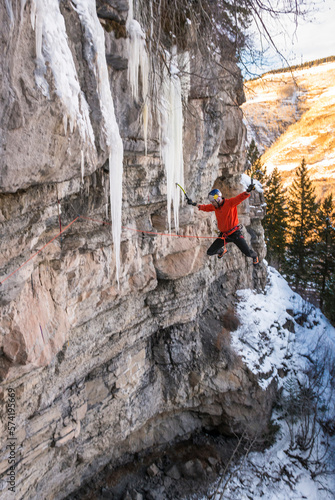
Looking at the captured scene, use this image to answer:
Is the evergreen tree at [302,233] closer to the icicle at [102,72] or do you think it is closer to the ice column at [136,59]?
the ice column at [136,59]

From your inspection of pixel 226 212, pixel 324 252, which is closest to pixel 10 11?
pixel 226 212

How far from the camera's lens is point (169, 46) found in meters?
4.59

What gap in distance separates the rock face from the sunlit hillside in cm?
2259

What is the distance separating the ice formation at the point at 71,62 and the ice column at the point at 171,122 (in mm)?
1436

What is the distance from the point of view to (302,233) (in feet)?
57.4

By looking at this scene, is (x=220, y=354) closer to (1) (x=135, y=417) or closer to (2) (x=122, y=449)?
(1) (x=135, y=417)

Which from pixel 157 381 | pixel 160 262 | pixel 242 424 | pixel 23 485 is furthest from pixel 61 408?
pixel 242 424

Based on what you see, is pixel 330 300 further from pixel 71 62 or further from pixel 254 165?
pixel 71 62

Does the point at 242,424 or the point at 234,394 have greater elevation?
the point at 234,394

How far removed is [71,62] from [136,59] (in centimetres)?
144

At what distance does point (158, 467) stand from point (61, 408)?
3.73 metres

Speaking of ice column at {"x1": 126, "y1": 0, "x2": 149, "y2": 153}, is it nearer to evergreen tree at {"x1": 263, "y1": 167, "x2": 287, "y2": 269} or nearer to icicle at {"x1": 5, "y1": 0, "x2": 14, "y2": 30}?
icicle at {"x1": 5, "y1": 0, "x2": 14, "y2": 30}

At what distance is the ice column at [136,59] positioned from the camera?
363cm

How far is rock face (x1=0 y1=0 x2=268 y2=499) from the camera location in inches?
108
